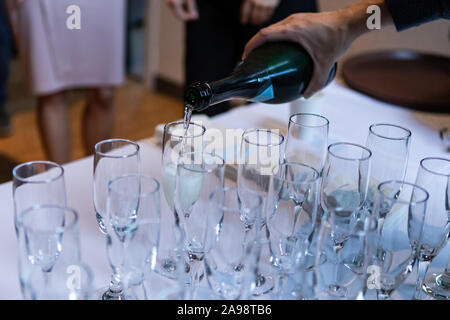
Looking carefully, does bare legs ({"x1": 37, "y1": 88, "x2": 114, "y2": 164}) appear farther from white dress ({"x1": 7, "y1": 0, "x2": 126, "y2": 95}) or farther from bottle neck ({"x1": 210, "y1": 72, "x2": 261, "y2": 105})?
bottle neck ({"x1": 210, "y1": 72, "x2": 261, "y2": 105})

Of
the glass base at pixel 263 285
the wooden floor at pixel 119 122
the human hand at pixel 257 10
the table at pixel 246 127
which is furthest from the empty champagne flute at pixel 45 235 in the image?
the wooden floor at pixel 119 122

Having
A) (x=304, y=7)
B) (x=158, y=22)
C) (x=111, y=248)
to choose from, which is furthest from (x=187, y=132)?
(x=158, y=22)

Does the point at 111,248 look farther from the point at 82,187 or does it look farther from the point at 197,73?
the point at 197,73

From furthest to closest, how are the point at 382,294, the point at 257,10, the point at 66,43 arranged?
1. the point at 66,43
2. the point at 257,10
3. the point at 382,294

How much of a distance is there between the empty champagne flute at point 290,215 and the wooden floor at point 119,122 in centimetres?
182

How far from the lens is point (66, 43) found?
1.98 metres

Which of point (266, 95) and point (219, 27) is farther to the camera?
point (219, 27)

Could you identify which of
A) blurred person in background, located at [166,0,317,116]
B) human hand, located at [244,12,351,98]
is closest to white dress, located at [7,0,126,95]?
blurred person in background, located at [166,0,317,116]

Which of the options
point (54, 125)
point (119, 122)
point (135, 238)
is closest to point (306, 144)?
point (135, 238)

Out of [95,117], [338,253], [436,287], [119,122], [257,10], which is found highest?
[257,10]

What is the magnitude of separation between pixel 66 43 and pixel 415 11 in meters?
1.42

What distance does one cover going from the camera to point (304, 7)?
155 centimetres

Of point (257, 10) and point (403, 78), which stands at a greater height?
point (257, 10)

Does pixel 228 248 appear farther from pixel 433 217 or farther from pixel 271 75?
pixel 271 75
